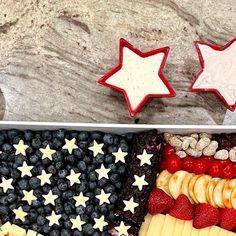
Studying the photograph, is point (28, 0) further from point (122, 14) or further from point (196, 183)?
point (196, 183)

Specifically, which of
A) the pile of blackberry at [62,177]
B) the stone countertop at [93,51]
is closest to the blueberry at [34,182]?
the pile of blackberry at [62,177]

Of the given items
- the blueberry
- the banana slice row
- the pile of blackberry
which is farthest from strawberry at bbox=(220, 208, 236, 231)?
the blueberry

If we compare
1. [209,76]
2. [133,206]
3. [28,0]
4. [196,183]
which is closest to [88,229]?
[133,206]

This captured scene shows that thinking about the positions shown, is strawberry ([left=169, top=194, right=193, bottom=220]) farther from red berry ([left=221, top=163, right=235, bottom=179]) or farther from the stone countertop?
the stone countertop

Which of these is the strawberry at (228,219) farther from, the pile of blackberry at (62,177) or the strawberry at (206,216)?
the pile of blackberry at (62,177)

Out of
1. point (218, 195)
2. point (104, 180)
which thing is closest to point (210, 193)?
point (218, 195)

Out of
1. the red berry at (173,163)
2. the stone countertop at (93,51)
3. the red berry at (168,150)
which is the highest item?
the stone countertop at (93,51)
